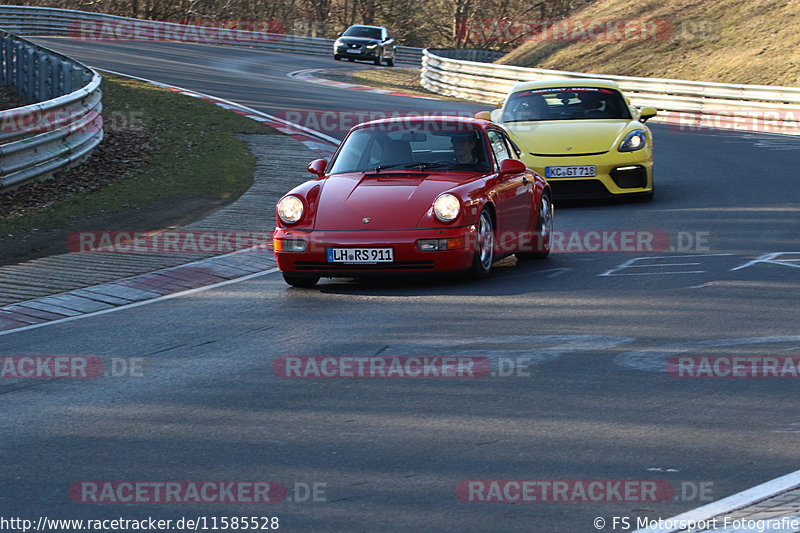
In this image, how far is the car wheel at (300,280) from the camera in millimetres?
9625

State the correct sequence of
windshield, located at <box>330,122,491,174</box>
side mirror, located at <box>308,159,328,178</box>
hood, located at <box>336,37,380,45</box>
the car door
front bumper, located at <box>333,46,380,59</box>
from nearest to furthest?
the car door, windshield, located at <box>330,122,491,174</box>, side mirror, located at <box>308,159,328,178</box>, front bumper, located at <box>333,46,380,59</box>, hood, located at <box>336,37,380,45</box>

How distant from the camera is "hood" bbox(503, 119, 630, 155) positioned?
13.8 meters

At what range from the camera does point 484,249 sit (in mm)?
9734

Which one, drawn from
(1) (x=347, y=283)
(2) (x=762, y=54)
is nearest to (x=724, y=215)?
(1) (x=347, y=283)

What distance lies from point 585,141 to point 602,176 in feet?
1.68

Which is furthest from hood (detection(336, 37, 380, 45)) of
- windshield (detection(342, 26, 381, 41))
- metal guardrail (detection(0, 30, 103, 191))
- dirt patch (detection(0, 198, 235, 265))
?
dirt patch (detection(0, 198, 235, 265))

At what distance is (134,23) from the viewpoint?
157 feet

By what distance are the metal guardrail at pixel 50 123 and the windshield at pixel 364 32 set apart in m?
24.3

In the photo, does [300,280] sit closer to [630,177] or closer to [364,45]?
[630,177]

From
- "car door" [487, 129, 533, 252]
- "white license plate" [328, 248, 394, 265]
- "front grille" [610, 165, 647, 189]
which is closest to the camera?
"white license plate" [328, 248, 394, 265]

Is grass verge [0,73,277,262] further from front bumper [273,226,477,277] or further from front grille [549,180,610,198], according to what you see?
front grille [549,180,610,198]

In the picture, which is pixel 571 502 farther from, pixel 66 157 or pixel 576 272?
pixel 66 157

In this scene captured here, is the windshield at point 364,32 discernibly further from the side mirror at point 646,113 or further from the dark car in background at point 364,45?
the side mirror at point 646,113

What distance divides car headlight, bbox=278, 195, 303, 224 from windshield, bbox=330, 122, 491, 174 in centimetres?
90
